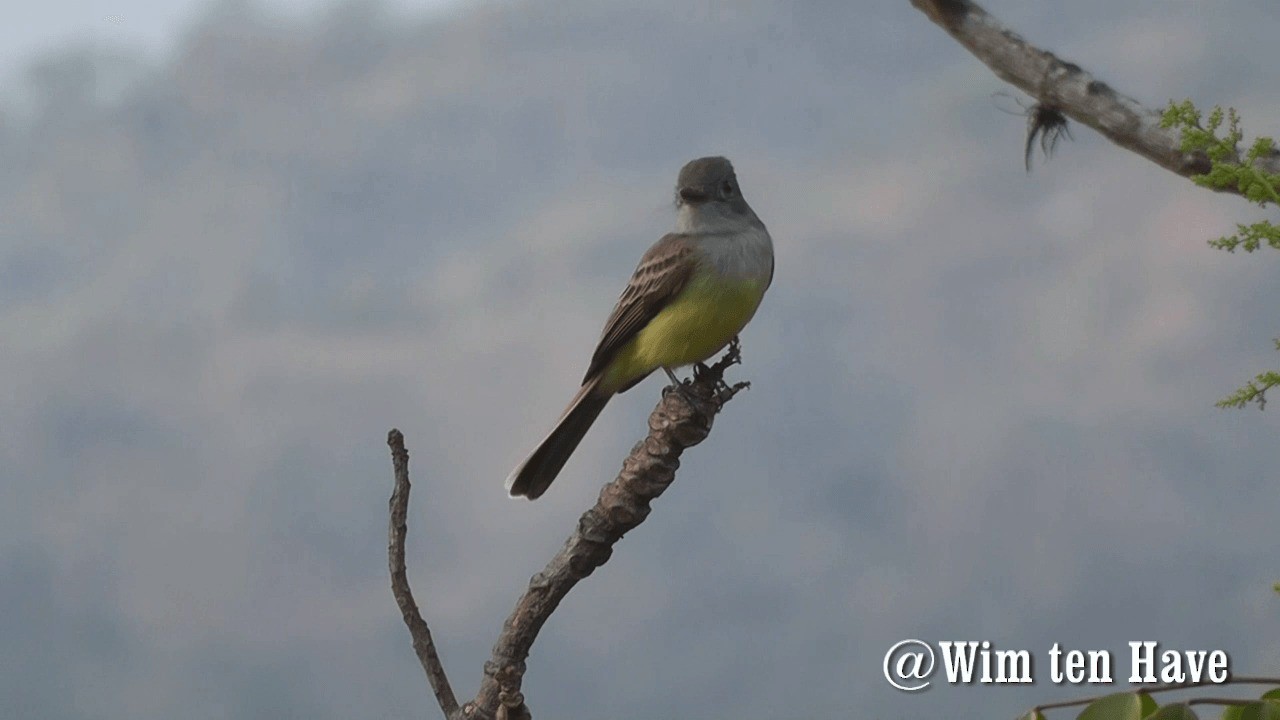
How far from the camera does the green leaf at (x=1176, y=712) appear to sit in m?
3.27

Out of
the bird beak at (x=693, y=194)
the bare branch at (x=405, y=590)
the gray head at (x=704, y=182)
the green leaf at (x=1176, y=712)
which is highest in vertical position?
the gray head at (x=704, y=182)

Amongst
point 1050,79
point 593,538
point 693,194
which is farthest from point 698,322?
point 1050,79

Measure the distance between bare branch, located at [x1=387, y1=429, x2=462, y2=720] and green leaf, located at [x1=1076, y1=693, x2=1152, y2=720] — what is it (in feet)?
→ 7.10

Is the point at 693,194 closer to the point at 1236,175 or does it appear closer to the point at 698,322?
the point at 698,322

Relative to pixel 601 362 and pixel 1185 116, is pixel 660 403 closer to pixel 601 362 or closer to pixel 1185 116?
pixel 601 362

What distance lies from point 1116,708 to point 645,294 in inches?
100

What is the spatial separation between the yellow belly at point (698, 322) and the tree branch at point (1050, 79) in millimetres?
2087

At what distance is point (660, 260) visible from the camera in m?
5.34

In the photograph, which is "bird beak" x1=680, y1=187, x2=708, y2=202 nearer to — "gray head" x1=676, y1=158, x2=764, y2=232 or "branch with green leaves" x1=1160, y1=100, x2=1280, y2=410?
"gray head" x1=676, y1=158, x2=764, y2=232

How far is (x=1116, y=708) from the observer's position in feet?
11.1

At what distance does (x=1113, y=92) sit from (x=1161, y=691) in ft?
12.0

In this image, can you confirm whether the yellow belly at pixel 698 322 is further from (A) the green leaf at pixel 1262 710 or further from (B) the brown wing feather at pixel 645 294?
(A) the green leaf at pixel 1262 710

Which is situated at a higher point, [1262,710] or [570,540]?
[570,540]

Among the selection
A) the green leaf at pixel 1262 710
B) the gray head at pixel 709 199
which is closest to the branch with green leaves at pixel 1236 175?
the green leaf at pixel 1262 710
